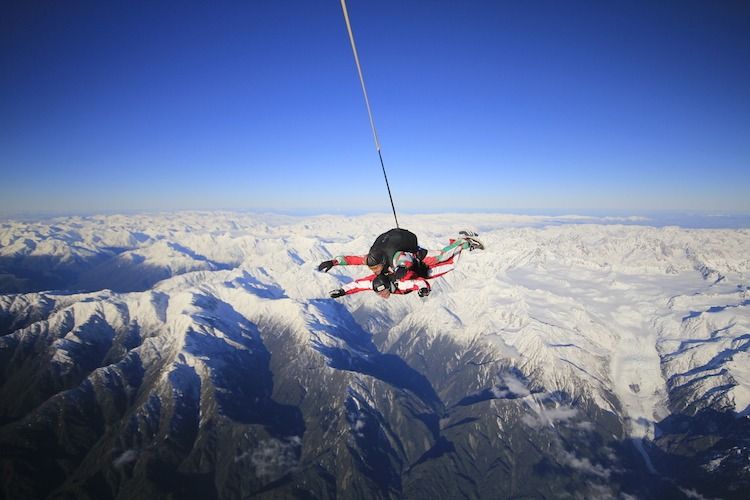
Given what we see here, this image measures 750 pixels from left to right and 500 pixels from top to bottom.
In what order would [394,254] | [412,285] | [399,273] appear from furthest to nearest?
[412,285] < [394,254] < [399,273]

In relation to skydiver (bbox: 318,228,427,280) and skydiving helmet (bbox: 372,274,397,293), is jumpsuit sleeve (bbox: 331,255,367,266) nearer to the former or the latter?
skydiver (bbox: 318,228,427,280)

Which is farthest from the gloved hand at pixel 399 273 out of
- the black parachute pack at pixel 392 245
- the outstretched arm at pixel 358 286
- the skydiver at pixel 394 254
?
the outstretched arm at pixel 358 286

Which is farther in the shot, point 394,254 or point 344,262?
point 344,262

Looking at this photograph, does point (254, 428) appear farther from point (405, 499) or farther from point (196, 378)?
point (405, 499)

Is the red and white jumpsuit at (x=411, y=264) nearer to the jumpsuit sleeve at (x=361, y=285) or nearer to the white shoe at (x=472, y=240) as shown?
the jumpsuit sleeve at (x=361, y=285)


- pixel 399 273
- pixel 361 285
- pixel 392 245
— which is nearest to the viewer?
pixel 399 273

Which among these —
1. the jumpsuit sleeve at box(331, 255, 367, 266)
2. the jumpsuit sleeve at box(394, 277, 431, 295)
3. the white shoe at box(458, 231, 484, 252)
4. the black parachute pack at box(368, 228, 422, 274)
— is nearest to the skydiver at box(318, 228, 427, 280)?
the black parachute pack at box(368, 228, 422, 274)

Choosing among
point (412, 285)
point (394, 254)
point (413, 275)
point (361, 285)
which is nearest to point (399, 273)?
point (394, 254)

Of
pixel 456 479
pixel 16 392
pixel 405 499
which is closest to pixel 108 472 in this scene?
pixel 16 392

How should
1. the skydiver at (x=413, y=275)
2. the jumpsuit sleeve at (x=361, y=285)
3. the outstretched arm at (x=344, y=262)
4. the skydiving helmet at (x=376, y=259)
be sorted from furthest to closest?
the jumpsuit sleeve at (x=361, y=285), the outstretched arm at (x=344, y=262), the skydiving helmet at (x=376, y=259), the skydiver at (x=413, y=275)

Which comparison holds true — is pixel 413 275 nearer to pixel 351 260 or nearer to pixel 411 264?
pixel 411 264

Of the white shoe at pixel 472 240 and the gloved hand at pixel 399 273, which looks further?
the white shoe at pixel 472 240
